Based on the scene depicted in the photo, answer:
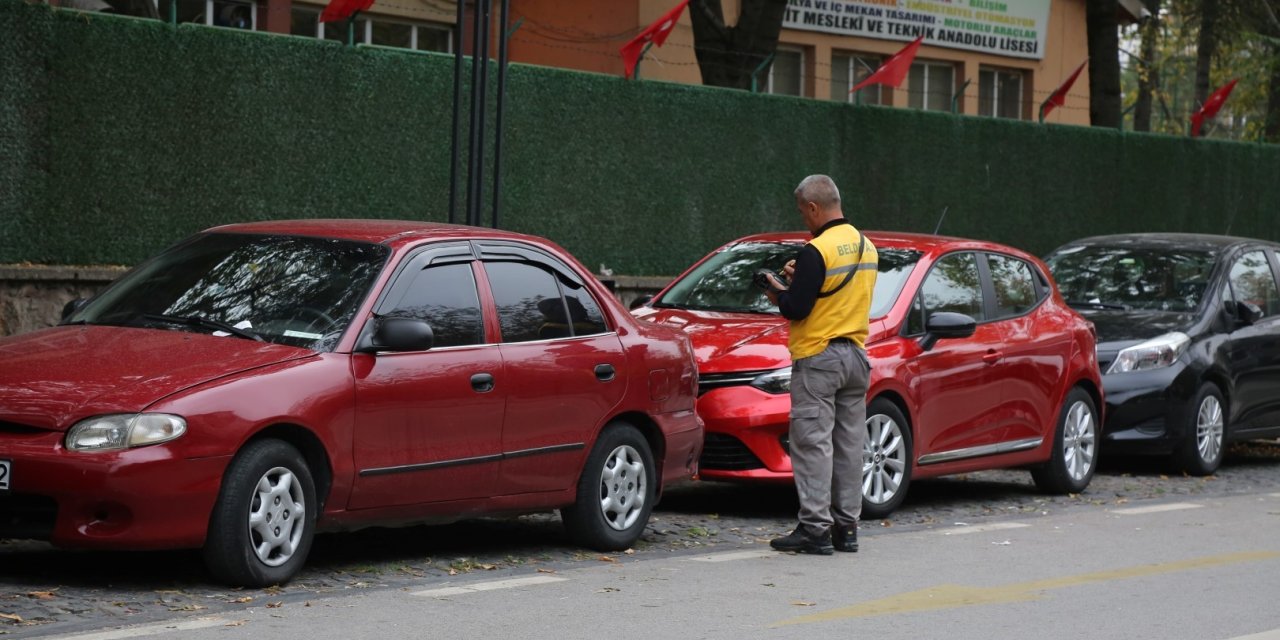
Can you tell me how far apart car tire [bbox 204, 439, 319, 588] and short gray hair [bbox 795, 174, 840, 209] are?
3.17m

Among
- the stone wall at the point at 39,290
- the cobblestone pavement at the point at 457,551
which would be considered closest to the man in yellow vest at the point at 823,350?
the cobblestone pavement at the point at 457,551

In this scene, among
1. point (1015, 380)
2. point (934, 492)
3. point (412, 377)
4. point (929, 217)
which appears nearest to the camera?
point (412, 377)

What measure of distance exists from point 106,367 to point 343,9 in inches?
343

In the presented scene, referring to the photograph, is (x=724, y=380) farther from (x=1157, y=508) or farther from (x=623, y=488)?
(x=1157, y=508)

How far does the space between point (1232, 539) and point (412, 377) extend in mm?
5178

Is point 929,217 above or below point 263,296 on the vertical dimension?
above

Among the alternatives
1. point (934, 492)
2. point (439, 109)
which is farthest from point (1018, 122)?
point (934, 492)

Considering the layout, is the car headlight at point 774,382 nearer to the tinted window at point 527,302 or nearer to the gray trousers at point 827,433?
the gray trousers at point 827,433

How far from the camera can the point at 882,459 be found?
36.8 feet

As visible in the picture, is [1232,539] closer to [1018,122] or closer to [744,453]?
[744,453]

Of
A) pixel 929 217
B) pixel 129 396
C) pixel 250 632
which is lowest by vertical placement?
pixel 250 632

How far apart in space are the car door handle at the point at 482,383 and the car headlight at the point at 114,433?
67.6 inches

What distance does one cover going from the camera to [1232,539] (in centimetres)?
1098

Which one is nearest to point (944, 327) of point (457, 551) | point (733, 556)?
point (733, 556)
